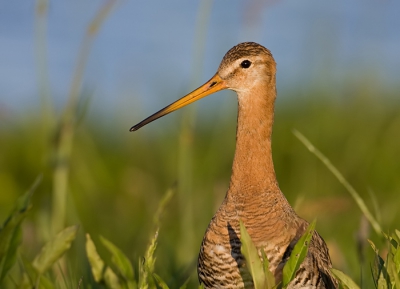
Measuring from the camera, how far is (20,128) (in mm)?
9062

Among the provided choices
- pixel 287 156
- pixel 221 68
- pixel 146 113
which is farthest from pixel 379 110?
pixel 221 68

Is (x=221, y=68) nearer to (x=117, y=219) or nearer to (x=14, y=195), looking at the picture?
(x=117, y=219)

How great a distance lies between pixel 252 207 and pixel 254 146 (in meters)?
0.37

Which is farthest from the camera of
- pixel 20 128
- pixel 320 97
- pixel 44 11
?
pixel 20 128

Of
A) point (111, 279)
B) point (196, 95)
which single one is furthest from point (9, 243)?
point (196, 95)

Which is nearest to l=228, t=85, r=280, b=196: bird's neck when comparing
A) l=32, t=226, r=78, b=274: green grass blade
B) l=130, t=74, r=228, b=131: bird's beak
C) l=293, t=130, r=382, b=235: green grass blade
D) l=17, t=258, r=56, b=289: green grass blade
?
l=130, t=74, r=228, b=131: bird's beak

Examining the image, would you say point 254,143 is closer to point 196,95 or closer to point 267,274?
point 196,95

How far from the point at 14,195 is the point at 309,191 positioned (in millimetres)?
2815

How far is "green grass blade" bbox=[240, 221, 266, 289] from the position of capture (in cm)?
316

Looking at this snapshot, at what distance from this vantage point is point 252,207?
12.5ft

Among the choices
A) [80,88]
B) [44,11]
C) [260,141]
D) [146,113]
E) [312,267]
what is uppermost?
[44,11]

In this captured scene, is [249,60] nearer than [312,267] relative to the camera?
No

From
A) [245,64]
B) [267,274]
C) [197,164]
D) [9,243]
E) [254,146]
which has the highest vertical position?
[245,64]

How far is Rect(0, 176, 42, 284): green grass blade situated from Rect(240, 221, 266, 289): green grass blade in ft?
2.94
